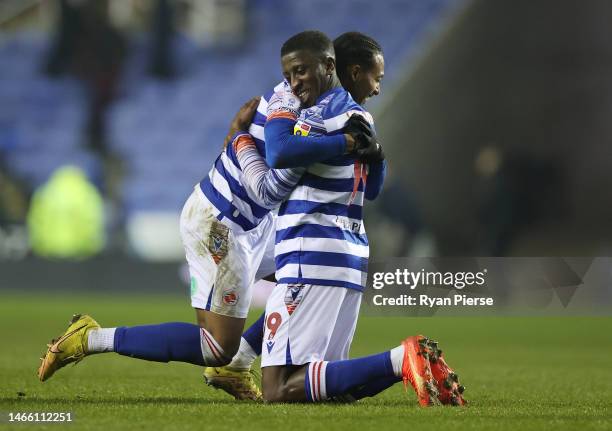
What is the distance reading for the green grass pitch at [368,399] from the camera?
442 centimetres

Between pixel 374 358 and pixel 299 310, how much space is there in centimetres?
38

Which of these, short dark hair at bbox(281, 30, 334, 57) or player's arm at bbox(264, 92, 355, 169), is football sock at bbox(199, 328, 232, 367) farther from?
short dark hair at bbox(281, 30, 334, 57)

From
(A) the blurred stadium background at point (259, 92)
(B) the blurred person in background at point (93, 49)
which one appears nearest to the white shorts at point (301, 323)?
(A) the blurred stadium background at point (259, 92)

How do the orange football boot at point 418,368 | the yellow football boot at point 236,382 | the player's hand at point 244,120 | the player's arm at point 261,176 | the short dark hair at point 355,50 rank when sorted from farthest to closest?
the yellow football boot at point 236,382
the player's hand at point 244,120
the short dark hair at point 355,50
the player's arm at point 261,176
the orange football boot at point 418,368

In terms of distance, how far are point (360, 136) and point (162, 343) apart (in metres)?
1.42

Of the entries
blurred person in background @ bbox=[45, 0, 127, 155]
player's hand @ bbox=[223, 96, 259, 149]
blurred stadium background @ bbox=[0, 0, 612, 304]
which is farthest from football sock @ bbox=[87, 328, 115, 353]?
blurred person in background @ bbox=[45, 0, 127, 155]

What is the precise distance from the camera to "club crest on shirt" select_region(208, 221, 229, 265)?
5453 mm

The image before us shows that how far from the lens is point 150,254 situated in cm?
2239

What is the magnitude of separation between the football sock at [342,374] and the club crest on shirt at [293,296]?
0.25 metres

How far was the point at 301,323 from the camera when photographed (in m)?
4.85

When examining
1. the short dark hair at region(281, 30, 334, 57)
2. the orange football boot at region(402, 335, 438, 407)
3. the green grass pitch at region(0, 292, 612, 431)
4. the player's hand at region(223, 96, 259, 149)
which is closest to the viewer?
the green grass pitch at region(0, 292, 612, 431)

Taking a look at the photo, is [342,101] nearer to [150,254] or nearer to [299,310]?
[299,310]

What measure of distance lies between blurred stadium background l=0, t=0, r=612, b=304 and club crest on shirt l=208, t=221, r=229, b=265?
1319 centimetres

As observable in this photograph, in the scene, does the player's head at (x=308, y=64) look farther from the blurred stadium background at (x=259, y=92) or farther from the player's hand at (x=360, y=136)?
the blurred stadium background at (x=259, y=92)
